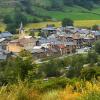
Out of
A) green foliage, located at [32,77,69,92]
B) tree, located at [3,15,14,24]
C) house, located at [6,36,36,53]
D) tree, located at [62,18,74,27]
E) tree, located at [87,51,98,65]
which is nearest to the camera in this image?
green foliage, located at [32,77,69,92]

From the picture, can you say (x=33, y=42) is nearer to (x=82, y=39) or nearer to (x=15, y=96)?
(x=82, y=39)

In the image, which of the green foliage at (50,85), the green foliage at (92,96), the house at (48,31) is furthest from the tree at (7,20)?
the green foliage at (92,96)

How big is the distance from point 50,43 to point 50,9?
2537cm

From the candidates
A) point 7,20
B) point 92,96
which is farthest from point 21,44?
point 92,96

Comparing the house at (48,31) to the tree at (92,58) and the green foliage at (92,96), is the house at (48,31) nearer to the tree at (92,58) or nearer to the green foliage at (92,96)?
the tree at (92,58)

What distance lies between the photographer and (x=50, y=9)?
70125 mm

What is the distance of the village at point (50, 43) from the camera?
43.5 m

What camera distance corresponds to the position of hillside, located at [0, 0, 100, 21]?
6575cm

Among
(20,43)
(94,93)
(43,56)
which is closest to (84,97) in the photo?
(94,93)

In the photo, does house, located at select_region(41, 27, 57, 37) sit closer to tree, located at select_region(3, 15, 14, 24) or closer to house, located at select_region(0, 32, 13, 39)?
house, located at select_region(0, 32, 13, 39)

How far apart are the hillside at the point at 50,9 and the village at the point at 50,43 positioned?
11.5 m

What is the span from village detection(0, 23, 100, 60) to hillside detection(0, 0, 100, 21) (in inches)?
452

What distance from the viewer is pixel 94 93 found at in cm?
514

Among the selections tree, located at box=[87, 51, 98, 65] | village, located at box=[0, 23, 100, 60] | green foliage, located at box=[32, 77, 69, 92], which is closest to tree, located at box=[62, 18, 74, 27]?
village, located at box=[0, 23, 100, 60]
